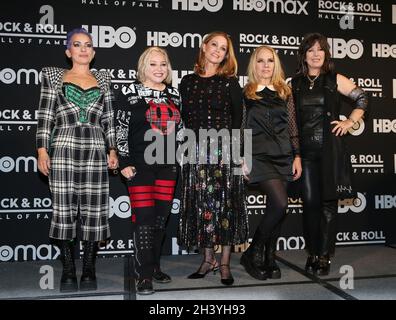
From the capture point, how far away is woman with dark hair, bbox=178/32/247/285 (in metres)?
2.42

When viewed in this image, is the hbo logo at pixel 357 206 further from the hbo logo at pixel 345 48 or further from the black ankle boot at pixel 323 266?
the hbo logo at pixel 345 48

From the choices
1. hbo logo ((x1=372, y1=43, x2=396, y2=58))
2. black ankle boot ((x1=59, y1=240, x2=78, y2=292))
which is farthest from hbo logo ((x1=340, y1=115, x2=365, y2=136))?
black ankle boot ((x1=59, y1=240, x2=78, y2=292))

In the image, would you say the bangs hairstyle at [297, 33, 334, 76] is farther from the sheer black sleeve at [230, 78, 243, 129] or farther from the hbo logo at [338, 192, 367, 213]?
the hbo logo at [338, 192, 367, 213]

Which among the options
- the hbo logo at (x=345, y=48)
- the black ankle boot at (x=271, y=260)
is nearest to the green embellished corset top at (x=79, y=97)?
the black ankle boot at (x=271, y=260)

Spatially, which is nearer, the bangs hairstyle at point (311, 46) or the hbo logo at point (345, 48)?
the bangs hairstyle at point (311, 46)

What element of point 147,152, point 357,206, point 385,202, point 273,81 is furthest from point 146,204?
point 385,202

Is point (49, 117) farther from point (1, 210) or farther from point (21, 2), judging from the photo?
point (21, 2)

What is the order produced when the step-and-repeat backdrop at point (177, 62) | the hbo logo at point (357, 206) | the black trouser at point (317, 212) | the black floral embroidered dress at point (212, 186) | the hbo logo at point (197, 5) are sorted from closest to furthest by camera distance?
the black floral embroidered dress at point (212, 186) → the black trouser at point (317, 212) → the step-and-repeat backdrop at point (177, 62) → the hbo logo at point (197, 5) → the hbo logo at point (357, 206)

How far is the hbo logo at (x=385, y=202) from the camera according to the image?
12.1 feet

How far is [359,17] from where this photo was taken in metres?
3.69

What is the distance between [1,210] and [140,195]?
1480 mm

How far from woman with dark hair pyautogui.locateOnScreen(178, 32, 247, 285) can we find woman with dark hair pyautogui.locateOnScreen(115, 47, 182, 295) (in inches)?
4.8

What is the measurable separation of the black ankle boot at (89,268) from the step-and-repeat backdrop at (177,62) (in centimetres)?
82

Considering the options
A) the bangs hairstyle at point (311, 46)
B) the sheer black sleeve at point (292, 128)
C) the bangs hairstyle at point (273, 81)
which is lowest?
the sheer black sleeve at point (292, 128)
